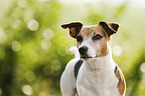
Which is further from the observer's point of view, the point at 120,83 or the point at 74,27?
the point at 74,27

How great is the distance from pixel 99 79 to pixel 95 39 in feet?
1.46

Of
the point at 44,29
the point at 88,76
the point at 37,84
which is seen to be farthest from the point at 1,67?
the point at 88,76

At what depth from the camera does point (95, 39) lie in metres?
3.05

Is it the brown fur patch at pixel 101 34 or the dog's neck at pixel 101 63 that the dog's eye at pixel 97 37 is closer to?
the brown fur patch at pixel 101 34

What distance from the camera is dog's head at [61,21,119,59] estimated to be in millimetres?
2936

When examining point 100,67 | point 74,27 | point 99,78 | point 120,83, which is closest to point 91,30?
point 74,27

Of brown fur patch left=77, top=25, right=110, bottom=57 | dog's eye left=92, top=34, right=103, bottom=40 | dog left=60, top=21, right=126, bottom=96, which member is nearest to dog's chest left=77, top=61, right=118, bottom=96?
dog left=60, top=21, right=126, bottom=96

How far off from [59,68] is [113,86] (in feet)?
14.3

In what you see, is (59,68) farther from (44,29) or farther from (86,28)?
(86,28)

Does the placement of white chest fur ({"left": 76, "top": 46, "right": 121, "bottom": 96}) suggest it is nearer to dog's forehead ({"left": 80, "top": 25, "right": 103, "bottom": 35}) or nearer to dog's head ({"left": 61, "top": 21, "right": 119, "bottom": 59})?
dog's head ({"left": 61, "top": 21, "right": 119, "bottom": 59})

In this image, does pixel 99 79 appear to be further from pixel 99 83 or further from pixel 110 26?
pixel 110 26

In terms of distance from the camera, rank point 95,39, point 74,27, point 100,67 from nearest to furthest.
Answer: point 95,39 → point 100,67 → point 74,27

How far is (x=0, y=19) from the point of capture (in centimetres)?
783

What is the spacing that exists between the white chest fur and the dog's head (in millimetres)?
126
